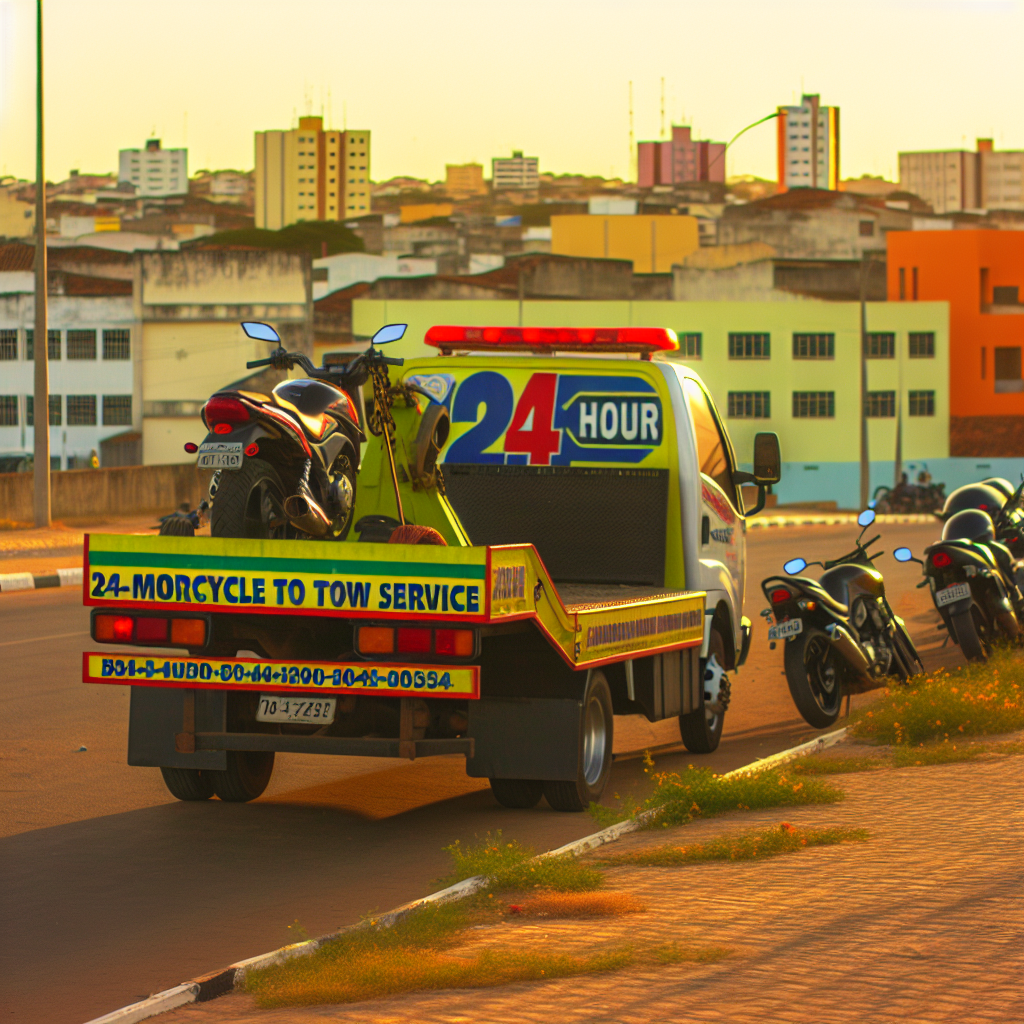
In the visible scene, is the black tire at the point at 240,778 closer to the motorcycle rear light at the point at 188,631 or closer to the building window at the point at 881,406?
the motorcycle rear light at the point at 188,631

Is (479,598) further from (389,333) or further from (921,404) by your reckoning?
(921,404)

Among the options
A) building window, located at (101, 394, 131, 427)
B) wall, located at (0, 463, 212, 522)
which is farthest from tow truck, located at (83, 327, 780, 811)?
building window, located at (101, 394, 131, 427)

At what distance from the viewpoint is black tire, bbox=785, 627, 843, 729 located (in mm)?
10789

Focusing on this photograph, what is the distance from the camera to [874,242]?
11300 centimetres

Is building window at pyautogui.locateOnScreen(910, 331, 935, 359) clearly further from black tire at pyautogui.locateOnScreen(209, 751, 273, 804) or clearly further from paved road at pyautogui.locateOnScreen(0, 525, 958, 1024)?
black tire at pyautogui.locateOnScreen(209, 751, 273, 804)

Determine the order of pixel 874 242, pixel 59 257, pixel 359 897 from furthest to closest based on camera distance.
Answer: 1. pixel 874 242
2. pixel 59 257
3. pixel 359 897

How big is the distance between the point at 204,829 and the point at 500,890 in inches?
89.1

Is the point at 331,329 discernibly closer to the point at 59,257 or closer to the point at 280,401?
the point at 59,257

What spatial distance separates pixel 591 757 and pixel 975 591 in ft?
19.5

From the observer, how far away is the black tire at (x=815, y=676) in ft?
35.4

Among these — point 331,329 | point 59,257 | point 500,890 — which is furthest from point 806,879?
point 59,257

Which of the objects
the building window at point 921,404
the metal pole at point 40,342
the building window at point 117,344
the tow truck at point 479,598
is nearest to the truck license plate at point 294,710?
the tow truck at point 479,598

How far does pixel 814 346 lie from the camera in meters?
71.6

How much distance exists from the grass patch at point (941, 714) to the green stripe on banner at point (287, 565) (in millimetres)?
3560
